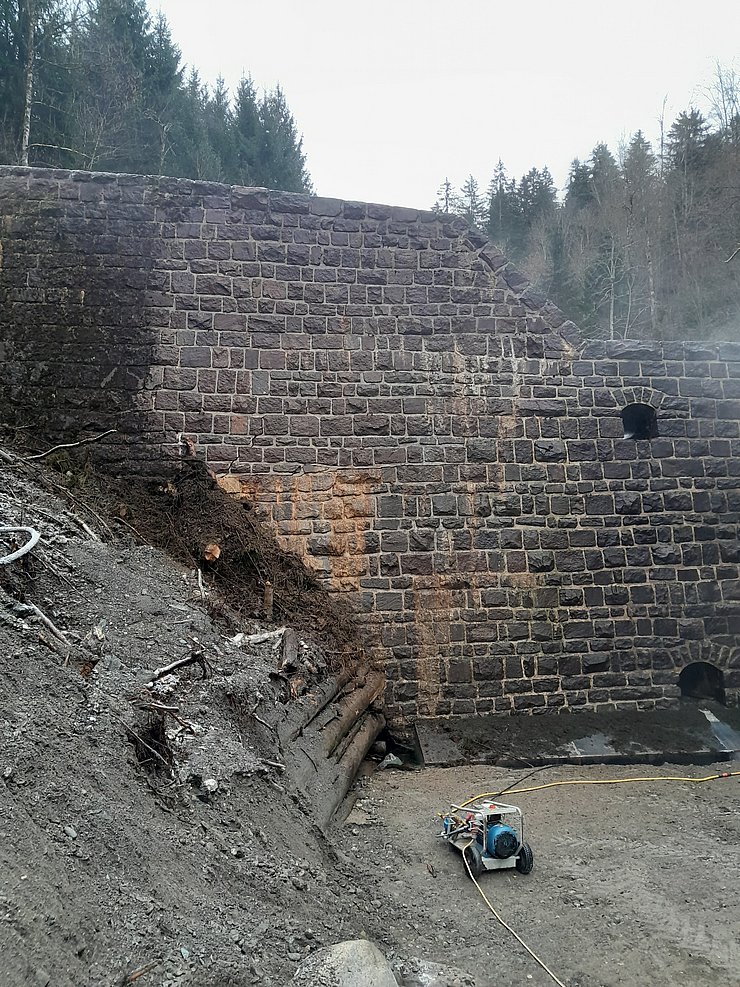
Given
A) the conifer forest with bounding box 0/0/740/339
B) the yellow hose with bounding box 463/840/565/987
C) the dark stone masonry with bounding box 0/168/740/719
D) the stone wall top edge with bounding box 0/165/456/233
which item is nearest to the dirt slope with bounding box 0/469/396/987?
the yellow hose with bounding box 463/840/565/987

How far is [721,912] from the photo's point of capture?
13.4 feet

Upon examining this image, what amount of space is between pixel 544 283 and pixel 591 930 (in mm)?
30450

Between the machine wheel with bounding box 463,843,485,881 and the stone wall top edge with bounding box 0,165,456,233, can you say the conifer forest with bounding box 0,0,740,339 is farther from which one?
the machine wheel with bounding box 463,843,485,881

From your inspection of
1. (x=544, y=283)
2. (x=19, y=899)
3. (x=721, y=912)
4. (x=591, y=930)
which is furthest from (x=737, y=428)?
(x=544, y=283)

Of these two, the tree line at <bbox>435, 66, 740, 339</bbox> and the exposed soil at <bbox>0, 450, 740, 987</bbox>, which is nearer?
the exposed soil at <bbox>0, 450, 740, 987</bbox>

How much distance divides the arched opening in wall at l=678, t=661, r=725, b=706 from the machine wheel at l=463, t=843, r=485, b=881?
4.39 meters

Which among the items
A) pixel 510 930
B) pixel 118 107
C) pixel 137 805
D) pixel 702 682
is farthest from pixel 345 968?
pixel 118 107

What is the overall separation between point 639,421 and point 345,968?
720 cm

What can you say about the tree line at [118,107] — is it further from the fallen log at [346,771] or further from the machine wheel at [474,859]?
the machine wheel at [474,859]

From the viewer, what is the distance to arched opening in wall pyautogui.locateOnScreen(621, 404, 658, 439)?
8.30 m

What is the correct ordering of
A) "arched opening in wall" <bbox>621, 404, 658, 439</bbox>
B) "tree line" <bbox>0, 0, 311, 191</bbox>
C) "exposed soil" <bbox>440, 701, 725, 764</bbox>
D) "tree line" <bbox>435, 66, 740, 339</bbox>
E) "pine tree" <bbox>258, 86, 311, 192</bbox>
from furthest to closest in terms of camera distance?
"pine tree" <bbox>258, 86, 311, 192</bbox>, "tree line" <bbox>435, 66, 740, 339</bbox>, "tree line" <bbox>0, 0, 311, 191</bbox>, "arched opening in wall" <bbox>621, 404, 658, 439</bbox>, "exposed soil" <bbox>440, 701, 725, 764</bbox>

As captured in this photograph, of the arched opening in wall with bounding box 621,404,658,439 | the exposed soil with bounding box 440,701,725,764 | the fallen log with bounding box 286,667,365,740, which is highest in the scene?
the arched opening in wall with bounding box 621,404,658,439

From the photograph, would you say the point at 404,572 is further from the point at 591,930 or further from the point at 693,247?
the point at 693,247

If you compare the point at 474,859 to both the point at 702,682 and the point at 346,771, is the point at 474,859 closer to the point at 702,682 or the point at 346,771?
the point at 346,771
